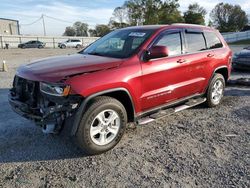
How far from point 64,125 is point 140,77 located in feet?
4.49

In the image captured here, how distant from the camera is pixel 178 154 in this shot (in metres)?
3.90

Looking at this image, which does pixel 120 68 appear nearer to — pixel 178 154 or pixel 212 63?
pixel 178 154

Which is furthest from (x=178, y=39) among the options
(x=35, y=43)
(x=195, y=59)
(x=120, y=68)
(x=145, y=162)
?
(x=35, y=43)

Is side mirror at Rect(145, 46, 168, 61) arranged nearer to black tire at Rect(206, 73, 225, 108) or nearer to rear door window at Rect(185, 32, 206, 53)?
rear door window at Rect(185, 32, 206, 53)

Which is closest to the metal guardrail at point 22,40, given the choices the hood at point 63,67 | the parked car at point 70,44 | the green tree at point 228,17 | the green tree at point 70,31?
the parked car at point 70,44

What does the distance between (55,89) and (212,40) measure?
3.83 meters

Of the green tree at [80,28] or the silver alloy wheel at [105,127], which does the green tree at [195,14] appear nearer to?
the green tree at [80,28]

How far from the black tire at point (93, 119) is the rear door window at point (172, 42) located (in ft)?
4.60

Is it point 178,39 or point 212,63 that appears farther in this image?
point 212,63

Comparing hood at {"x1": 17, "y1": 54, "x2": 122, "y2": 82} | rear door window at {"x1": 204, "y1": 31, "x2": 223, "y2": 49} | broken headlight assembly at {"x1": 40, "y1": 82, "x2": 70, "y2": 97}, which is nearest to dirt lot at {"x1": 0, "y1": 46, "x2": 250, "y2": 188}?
broken headlight assembly at {"x1": 40, "y1": 82, "x2": 70, "y2": 97}

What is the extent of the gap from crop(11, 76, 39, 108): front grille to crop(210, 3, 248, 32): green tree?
79980mm

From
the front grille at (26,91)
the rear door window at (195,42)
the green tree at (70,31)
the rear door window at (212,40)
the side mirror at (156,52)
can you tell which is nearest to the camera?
the front grille at (26,91)

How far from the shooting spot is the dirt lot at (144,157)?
3.26 metres

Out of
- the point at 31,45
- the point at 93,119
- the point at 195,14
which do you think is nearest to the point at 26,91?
the point at 93,119
